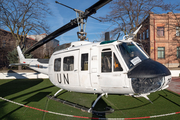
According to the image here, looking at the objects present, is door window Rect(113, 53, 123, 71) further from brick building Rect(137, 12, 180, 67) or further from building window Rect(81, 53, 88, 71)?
brick building Rect(137, 12, 180, 67)

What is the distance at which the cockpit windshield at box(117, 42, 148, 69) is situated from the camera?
173 inches

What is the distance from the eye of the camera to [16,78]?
49.7ft

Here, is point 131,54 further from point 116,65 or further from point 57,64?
point 57,64

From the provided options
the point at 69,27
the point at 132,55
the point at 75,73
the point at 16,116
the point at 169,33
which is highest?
the point at 169,33

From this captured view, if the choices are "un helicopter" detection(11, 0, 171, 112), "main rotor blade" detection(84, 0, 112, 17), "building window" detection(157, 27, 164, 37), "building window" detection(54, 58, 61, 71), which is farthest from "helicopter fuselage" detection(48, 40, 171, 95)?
"building window" detection(157, 27, 164, 37)

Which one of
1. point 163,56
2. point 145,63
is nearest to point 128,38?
point 145,63

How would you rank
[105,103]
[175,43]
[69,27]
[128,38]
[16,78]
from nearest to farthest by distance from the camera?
1. [128,38]
2. [105,103]
3. [69,27]
4. [16,78]
5. [175,43]

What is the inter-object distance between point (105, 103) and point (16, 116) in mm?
3818

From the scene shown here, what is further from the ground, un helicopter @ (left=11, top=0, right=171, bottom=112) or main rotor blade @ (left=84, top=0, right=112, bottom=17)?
main rotor blade @ (left=84, top=0, right=112, bottom=17)

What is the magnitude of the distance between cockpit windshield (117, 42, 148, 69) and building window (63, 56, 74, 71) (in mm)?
2229

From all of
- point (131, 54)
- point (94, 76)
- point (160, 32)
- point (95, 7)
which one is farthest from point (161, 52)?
point (94, 76)

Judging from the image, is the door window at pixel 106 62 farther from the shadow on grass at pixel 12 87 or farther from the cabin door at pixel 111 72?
the shadow on grass at pixel 12 87

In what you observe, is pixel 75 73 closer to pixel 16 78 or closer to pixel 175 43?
pixel 16 78

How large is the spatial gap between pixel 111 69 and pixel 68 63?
7.15ft
